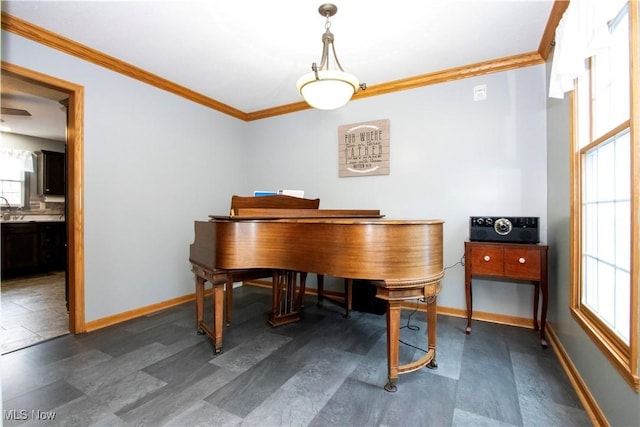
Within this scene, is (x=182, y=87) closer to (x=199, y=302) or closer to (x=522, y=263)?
(x=199, y=302)

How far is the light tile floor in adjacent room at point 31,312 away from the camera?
94.1 inches

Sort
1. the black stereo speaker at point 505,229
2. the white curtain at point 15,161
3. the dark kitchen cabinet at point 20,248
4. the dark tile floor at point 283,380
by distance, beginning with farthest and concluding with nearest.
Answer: the white curtain at point 15,161 < the dark kitchen cabinet at point 20,248 < the black stereo speaker at point 505,229 < the dark tile floor at point 283,380

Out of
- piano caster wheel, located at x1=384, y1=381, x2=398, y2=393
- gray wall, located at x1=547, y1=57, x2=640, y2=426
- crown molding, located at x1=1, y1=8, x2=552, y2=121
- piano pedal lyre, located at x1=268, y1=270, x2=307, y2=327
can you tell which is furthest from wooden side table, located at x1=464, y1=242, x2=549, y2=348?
crown molding, located at x1=1, y1=8, x2=552, y2=121

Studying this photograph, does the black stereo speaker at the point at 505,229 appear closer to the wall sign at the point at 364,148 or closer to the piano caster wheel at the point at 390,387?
the wall sign at the point at 364,148

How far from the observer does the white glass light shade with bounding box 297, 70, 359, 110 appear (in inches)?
75.7

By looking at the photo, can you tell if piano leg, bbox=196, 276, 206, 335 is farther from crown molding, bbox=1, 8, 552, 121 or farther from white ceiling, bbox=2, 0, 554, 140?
crown molding, bbox=1, 8, 552, 121

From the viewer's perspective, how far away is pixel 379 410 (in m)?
1.54

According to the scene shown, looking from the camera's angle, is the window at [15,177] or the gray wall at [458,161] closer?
the gray wall at [458,161]

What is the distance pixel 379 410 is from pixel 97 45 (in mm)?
3420

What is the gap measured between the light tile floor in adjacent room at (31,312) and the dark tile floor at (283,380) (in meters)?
0.21

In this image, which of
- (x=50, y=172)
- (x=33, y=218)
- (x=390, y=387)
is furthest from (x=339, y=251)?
(x=33, y=218)

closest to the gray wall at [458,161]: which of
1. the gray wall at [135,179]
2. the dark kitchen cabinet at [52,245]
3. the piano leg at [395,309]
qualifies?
the piano leg at [395,309]

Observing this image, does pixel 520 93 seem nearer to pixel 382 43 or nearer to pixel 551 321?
pixel 382 43

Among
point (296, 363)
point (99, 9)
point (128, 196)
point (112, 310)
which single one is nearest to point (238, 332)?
Result: point (296, 363)
